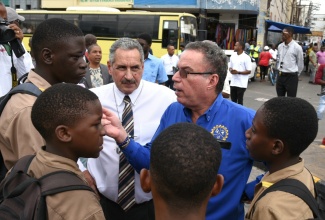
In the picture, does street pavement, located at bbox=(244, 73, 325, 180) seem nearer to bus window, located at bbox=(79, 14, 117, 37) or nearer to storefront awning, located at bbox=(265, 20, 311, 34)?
bus window, located at bbox=(79, 14, 117, 37)

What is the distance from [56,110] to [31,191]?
0.38 meters

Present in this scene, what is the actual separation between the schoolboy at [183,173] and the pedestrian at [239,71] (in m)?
7.57

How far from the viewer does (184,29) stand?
15523 millimetres

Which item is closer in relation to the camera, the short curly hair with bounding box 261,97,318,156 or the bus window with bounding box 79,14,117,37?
the short curly hair with bounding box 261,97,318,156

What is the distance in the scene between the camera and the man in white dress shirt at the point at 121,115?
8.02ft

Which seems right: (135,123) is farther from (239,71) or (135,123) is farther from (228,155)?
(239,71)

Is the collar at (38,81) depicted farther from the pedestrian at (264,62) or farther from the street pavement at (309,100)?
the pedestrian at (264,62)

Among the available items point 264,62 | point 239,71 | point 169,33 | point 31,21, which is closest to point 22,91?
point 239,71

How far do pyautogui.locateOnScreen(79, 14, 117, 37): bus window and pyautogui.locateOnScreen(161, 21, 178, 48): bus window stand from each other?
2660 mm

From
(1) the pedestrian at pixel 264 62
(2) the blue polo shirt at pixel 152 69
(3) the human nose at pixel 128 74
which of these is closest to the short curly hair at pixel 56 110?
(3) the human nose at pixel 128 74

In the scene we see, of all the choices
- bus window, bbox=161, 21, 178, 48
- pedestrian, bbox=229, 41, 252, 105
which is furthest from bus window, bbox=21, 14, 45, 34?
pedestrian, bbox=229, 41, 252, 105

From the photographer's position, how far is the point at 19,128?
176cm

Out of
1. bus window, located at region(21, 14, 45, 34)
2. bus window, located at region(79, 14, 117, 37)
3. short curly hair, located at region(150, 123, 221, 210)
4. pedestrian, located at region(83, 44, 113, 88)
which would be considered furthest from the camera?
bus window, located at region(21, 14, 45, 34)

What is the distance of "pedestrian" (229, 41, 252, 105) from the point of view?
339 inches
